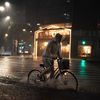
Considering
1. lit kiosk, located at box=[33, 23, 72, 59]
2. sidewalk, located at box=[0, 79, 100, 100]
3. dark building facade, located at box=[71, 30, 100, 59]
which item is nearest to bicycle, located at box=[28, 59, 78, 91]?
sidewalk, located at box=[0, 79, 100, 100]

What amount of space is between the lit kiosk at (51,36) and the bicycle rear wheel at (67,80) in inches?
2067

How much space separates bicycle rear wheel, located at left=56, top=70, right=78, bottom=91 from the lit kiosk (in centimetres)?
5251

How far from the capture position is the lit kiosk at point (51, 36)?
66.4 meters

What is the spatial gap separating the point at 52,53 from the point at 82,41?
53.1 metres

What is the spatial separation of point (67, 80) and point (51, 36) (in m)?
57.1

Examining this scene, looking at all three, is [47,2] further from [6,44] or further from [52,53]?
[52,53]

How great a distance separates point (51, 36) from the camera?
227 feet

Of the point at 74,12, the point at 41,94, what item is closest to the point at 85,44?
the point at 74,12

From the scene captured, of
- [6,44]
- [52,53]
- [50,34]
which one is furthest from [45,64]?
[6,44]

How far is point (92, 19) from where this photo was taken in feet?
217

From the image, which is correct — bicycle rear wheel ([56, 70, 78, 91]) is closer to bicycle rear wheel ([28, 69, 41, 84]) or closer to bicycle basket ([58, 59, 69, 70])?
bicycle basket ([58, 59, 69, 70])

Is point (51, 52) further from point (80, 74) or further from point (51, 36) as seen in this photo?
point (51, 36)

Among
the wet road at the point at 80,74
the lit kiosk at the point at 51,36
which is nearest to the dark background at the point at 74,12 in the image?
the lit kiosk at the point at 51,36

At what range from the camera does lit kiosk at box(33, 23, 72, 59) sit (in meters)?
66.4
